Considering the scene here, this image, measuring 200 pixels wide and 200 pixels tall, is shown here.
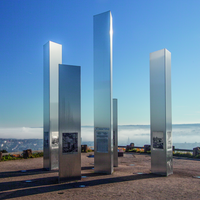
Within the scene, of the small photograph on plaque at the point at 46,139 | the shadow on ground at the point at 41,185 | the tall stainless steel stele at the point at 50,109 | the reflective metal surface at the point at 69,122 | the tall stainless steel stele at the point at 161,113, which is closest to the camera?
the shadow on ground at the point at 41,185

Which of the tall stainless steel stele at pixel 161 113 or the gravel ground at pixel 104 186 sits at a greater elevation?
the tall stainless steel stele at pixel 161 113

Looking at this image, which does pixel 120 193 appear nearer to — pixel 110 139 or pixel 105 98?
pixel 110 139

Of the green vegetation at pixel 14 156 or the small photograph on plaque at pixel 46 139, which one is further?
the green vegetation at pixel 14 156

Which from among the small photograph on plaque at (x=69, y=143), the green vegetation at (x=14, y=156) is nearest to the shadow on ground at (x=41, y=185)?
the small photograph on plaque at (x=69, y=143)

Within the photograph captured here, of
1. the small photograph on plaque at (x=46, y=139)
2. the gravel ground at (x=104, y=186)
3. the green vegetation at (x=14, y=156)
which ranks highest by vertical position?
the small photograph on plaque at (x=46, y=139)

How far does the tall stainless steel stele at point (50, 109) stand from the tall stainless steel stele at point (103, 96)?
107 inches

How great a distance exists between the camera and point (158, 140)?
37.2 ft

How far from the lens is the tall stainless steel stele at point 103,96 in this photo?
11.5m

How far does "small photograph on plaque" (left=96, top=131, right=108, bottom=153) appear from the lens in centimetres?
1149

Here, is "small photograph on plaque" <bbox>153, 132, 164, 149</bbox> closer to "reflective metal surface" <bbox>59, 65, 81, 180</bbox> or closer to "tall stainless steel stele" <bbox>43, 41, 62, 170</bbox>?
"reflective metal surface" <bbox>59, 65, 81, 180</bbox>

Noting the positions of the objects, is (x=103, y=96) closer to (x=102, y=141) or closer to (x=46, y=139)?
(x=102, y=141)

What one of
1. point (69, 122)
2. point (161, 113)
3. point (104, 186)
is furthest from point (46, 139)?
point (161, 113)

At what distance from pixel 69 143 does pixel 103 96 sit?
3.19 m

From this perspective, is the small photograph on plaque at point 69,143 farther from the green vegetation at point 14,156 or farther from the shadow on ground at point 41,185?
the green vegetation at point 14,156
